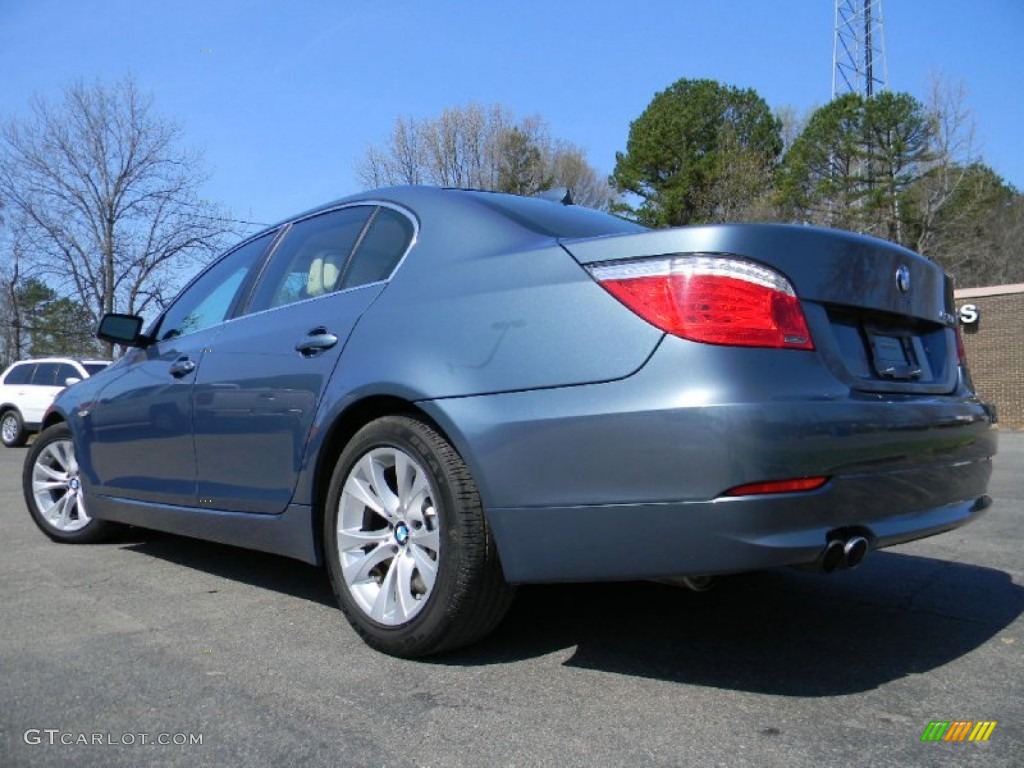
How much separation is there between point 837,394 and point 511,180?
30402 millimetres

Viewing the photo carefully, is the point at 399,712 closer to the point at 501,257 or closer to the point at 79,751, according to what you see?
the point at 79,751

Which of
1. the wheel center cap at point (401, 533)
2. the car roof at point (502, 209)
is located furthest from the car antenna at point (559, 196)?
the wheel center cap at point (401, 533)

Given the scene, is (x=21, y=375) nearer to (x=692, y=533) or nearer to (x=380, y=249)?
(x=380, y=249)

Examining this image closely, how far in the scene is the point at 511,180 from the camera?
31.8m

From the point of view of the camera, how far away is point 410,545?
2750 mm

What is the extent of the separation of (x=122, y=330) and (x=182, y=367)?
0.87 m

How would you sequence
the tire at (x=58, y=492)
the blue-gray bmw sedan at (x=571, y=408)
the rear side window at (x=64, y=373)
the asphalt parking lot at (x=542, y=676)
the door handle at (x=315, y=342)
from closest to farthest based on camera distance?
the asphalt parking lot at (x=542, y=676) → the blue-gray bmw sedan at (x=571, y=408) → the door handle at (x=315, y=342) → the tire at (x=58, y=492) → the rear side window at (x=64, y=373)

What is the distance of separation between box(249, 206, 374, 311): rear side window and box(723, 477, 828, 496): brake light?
177 centimetres

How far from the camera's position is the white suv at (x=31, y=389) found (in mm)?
16000

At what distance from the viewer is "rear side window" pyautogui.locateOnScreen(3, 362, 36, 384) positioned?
1644cm

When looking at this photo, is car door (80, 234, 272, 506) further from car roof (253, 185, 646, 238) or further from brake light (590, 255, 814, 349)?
brake light (590, 255, 814, 349)

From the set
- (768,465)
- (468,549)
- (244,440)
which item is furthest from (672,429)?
(244,440)

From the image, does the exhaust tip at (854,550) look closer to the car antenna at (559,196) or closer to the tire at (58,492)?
the car antenna at (559,196)

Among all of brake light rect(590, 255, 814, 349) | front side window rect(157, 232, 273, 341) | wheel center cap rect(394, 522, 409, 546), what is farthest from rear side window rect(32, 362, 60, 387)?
brake light rect(590, 255, 814, 349)
